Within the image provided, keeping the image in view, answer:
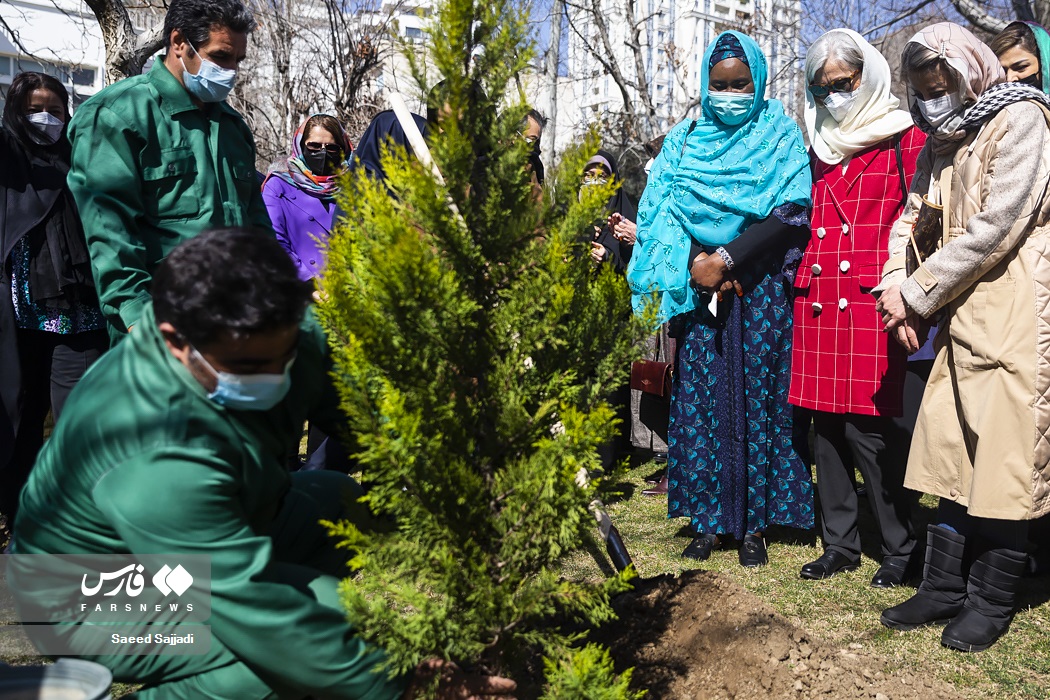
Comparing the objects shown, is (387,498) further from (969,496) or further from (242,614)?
(969,496)

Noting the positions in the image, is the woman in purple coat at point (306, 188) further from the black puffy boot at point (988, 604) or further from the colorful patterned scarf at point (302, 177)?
the black puffy boot at point (988, 604)

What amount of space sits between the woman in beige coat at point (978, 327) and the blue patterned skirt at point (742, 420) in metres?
→ 0.75

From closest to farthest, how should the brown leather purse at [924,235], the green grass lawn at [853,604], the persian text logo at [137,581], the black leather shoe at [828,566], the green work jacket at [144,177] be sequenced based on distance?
the persian text logo at [137,581]
the green work jacket at [144,177]
the green grass lawn at [853,604]
the brown leather purse at [924,235]
the black leather shoe at [828,566]

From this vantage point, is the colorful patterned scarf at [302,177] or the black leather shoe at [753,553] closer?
the black leather shoe at [753,553]

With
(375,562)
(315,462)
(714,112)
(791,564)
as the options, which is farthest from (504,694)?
(714,112)

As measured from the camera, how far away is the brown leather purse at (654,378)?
522 cm

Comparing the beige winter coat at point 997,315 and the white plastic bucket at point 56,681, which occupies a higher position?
the beige winter coat at point 997,315

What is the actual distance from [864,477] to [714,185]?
148cm

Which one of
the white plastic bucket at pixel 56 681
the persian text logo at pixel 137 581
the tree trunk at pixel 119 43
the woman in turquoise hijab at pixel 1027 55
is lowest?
the white plastic bucket at pixel 56 681

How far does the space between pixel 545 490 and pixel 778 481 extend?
2479 millimetres

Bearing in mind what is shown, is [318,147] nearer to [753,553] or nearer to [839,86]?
[839,86]

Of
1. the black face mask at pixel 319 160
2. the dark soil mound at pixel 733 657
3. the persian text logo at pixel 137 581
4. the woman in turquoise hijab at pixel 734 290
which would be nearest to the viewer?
the persian text logo at pixel 137 581

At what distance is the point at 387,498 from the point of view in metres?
1.96

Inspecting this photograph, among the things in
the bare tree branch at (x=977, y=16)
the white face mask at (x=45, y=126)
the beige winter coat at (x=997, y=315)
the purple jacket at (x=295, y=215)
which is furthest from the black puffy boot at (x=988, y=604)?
the bare tree branch at (x=977, y=16)
